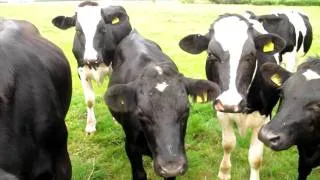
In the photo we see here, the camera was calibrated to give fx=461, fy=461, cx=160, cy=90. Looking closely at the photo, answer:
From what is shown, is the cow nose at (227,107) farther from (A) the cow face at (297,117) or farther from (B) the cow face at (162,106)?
(A) the cow face at (297,117)

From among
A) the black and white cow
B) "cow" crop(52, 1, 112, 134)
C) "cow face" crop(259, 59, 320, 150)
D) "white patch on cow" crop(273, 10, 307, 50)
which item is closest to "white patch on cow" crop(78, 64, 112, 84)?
"cow" crop(52, 1, 112, 134)

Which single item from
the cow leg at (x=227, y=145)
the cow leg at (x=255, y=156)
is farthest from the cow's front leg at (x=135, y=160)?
the cow leg at (x=255, y=156)

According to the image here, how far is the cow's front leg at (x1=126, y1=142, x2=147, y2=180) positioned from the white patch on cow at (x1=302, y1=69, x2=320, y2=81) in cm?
168

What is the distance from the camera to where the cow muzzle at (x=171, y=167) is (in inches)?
134

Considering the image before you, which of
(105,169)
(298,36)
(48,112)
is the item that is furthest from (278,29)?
(48,112)

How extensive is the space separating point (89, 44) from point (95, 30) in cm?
32

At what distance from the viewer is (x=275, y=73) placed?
431 cm

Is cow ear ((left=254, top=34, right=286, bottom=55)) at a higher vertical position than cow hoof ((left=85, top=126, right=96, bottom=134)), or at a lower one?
higher

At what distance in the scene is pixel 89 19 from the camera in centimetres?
641

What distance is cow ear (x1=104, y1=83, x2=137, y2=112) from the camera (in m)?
3.78

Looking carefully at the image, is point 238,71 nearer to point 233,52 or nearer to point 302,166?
point 233,52

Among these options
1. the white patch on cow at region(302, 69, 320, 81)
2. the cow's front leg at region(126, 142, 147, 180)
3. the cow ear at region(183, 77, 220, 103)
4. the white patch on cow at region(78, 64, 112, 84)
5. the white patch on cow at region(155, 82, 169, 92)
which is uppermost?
the white patch on cow at region(302, 69, 320, 81)

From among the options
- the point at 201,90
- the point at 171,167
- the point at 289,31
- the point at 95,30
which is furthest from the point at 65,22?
the point at 171,167

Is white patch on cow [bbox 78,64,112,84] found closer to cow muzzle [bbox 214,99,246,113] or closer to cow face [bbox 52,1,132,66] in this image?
cow face [bbox 52,1,132,66]
